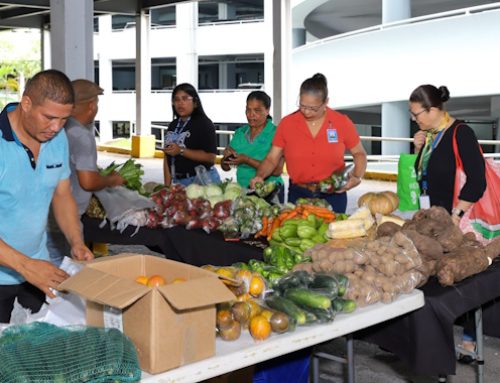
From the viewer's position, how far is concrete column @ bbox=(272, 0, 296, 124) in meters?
11.9

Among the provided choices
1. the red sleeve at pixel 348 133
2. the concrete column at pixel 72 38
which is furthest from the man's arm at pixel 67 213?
the concrete column at pixel 72 38

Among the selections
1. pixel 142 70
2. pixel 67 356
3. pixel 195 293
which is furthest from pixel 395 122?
pixel 67 356

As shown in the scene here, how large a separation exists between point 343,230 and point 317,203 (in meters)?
0.67

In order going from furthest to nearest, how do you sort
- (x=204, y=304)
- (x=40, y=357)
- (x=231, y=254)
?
1. (x=231, y=254)
2. (x=204, y=304)
3. (x=40, y=357)

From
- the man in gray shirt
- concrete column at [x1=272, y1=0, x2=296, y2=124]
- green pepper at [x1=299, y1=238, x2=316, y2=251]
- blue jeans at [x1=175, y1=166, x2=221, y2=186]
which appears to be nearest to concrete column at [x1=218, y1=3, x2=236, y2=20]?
concrete column at [x1=272, y1=0, x2=296, y2=124]

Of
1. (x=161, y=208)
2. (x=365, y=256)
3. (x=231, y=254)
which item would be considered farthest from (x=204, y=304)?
(x=161, y=208)

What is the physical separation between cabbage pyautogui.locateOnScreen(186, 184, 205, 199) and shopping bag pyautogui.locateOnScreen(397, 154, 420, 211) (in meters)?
1.27

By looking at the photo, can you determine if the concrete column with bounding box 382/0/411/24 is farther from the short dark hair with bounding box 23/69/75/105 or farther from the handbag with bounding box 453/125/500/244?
the short dark hair with bounding box 23/69/75/105

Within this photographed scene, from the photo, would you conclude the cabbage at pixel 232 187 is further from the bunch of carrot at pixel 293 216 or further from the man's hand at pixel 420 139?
the man's hand at pixel 420 139

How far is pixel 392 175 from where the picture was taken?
45.4 feet

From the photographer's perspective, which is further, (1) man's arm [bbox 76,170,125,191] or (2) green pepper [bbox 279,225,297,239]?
(1) man's arm [bbox 76,170,125,191]

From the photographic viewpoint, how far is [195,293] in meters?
1.91

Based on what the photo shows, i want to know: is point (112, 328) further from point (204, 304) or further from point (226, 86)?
point (226, 86)

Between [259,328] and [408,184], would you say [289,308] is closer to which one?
[259,328]
